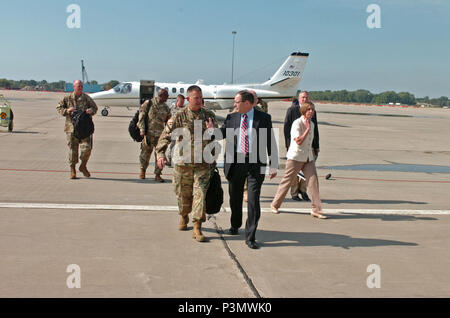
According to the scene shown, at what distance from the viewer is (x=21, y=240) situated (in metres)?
5.29

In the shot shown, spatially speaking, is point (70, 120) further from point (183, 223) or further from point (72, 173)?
point (183, 223)

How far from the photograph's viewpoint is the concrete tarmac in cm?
421

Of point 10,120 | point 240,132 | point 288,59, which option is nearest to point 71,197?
point 240,132

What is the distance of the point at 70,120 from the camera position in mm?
9336

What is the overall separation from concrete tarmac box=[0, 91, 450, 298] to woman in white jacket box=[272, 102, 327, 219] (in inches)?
11.5

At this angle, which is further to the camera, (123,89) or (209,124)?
(123,89)

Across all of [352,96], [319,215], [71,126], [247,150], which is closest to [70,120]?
[71,126]

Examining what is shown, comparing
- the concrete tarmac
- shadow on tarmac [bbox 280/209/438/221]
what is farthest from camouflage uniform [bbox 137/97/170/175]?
shadow on tarmac [bbox 280/209/438/221]

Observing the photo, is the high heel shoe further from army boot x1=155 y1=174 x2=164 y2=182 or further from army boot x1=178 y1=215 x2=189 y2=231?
army boot x1=155 y1=174 x2=164 y2=182

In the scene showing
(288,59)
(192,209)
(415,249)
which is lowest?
(415,249)

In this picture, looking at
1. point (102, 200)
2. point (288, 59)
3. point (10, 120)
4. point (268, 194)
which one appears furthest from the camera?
point (288, 59)

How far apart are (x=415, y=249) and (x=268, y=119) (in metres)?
2.40

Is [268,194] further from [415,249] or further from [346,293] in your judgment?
[346,293]

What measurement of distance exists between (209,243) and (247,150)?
4.04 feet
